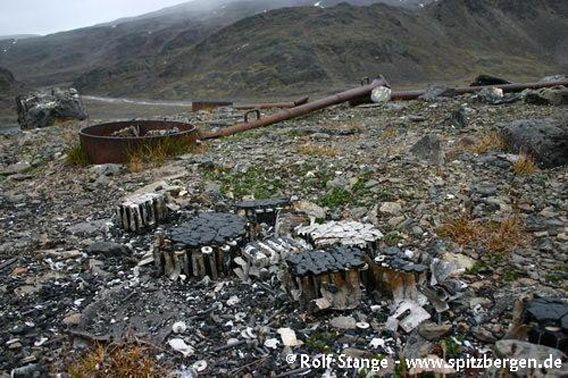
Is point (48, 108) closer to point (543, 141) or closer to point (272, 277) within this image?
point (272, 277)

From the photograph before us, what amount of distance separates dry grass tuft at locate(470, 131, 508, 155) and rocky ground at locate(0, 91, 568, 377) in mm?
23

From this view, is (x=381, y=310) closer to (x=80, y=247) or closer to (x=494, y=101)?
(x=80, y=247)

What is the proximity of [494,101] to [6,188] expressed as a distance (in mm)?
7467

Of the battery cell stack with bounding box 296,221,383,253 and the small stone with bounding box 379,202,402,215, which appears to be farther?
the small stone with bounding box 379,202,402,215

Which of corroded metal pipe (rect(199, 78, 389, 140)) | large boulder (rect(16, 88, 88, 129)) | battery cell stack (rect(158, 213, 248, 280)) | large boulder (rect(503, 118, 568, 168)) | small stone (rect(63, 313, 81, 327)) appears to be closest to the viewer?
small stone (rect(63, 313, 81, 327))

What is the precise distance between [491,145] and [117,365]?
4507mm

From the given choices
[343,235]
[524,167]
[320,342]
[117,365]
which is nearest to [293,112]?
[524,167]

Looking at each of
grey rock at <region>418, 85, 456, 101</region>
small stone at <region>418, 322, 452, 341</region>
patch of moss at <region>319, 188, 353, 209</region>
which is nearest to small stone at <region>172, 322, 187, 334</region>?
small stone at <region>418, 322, 452, 341</region>

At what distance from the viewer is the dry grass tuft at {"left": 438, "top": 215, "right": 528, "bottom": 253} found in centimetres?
319

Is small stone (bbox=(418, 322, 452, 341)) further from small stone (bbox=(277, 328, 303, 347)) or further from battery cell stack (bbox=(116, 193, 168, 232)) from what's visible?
battery cell stack (bbox=(116, 193, 168, 232))

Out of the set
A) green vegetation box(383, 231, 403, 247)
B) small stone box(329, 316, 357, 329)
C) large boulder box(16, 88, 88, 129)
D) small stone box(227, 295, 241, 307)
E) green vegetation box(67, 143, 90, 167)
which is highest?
large boulder box(16, 88, 88, 129)

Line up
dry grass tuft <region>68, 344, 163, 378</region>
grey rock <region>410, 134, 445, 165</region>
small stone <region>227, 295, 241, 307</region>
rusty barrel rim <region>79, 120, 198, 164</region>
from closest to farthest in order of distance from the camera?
dry grass tuft <region>68, 344, 163, 378</region>
small stone <region>227, 295, 241, 307</region>
grey rock <region>410, 134, 445, 165</region>
rusty barrel rim <region>79, 120, 198, 164</region>

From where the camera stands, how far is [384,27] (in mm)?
36812

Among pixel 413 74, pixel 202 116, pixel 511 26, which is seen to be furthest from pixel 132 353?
pixel 511 26
